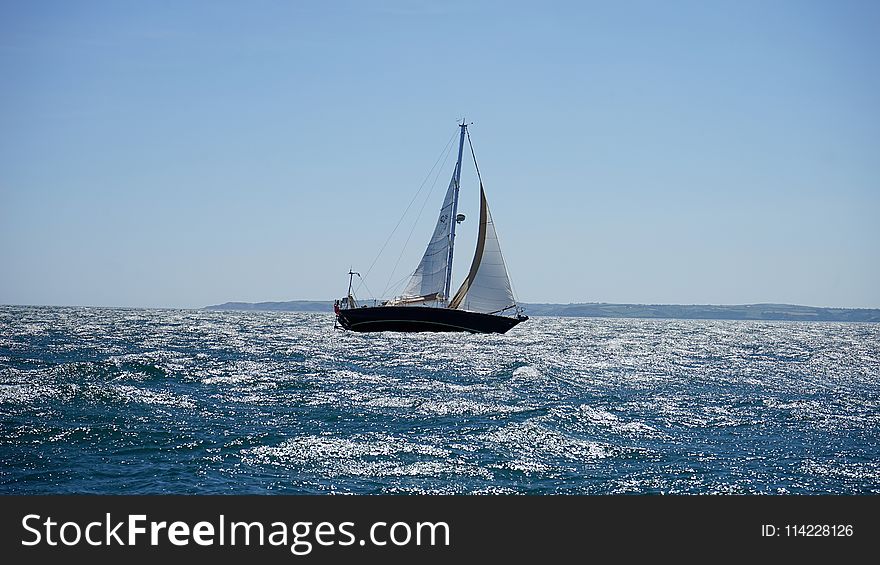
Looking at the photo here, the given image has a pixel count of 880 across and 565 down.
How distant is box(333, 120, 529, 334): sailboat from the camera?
7844 cm

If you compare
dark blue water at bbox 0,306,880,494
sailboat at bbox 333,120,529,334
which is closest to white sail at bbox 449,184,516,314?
sailboat at bbox 333,120,529,334

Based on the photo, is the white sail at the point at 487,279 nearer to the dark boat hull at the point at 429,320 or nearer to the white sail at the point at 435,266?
the dark boat hull at the point at 429,320

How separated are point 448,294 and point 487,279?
15.4ft

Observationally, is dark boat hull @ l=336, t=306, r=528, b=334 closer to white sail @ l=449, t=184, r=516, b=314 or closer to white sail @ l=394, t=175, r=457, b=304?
white sail @ l=449, t=184, r=516, b=314

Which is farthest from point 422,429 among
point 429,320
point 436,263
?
point 436,263

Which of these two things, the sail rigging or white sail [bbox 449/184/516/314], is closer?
white sail [bbox 449/184/516/314]

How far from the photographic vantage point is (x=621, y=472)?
18.7 metres

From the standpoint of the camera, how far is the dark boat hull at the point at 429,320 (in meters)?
78.2

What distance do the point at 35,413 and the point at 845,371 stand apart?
43.5 meters

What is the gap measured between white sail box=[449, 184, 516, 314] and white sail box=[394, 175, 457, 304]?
3.12 metres

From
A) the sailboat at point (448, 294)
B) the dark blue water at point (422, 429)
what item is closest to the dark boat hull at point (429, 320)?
the sailboat at point (448, 294)

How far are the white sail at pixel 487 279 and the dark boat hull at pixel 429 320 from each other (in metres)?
1.18

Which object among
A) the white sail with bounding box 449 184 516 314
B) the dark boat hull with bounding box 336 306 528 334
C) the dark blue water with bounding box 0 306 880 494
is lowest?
the dark blue water with bounding box 0 306 880 494

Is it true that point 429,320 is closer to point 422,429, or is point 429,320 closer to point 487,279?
point 487,279
